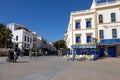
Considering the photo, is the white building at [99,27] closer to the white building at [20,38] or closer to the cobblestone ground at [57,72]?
the cobblestone ground at [57,72]

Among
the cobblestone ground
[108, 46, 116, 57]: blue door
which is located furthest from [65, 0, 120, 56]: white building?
the cobblestone ground

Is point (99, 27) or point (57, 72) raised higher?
point (99, 27)

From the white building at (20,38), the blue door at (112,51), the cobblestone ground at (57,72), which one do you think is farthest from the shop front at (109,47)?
the white building at (20,38)

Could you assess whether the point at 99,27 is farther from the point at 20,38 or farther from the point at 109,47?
the point at 20,38

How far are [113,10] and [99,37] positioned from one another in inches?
257

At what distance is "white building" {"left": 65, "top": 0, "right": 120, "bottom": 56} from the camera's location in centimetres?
3350

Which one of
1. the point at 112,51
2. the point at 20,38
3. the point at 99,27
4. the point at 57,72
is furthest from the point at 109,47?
→ the point at 20,38

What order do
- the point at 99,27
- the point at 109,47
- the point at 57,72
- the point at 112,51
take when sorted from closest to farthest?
the point at 57,72 → the point at 112,51 → the point at 109,47 → the point at 99,27

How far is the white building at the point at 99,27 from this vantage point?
33500 millimetres

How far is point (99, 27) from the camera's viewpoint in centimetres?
3484

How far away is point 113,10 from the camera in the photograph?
1339 inches

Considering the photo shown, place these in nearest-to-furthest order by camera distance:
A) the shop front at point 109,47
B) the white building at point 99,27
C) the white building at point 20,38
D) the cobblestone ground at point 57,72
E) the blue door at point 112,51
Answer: the cobblestone ground at point 57,72 → the shop front at point 109,47 → the white building at point 99,27 → the blue door at point 112,51 → the white building at point 20,38

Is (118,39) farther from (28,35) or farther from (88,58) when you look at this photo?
(28,35)

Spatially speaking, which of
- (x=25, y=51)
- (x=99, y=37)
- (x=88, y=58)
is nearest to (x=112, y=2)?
(x=99, y=37)
